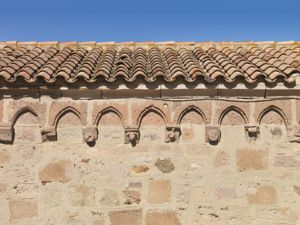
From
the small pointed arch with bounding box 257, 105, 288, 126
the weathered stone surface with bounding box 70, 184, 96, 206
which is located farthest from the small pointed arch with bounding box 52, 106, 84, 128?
the small pointed arch with bounding box 257, 105, 288, 126

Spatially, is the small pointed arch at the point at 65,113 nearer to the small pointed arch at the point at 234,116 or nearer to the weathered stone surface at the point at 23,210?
the weathered stone surface at the point at 23,210

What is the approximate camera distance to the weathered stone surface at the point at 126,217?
15.7ft

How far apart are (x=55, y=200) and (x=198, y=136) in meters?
1.87

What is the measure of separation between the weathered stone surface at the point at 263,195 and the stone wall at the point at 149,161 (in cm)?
1

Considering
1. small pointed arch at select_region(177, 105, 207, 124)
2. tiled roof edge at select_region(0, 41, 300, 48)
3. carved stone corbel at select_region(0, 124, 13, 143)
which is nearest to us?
carved stone corbel at select_region(0, 124, 13, 143)

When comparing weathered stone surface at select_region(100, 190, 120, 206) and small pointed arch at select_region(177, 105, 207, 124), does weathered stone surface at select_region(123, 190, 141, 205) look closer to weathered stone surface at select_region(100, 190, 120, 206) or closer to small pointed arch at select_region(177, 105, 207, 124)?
weathered stone surface at select_region(100, 190, 120, 206)

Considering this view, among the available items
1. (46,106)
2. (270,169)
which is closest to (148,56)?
(46,106)

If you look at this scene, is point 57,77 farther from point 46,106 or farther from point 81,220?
point 81,220

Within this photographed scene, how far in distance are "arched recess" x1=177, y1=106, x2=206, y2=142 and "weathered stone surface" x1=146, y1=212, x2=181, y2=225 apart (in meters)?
0.91

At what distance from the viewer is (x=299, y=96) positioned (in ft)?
16.0

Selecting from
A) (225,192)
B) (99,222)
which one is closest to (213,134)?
(225,192)

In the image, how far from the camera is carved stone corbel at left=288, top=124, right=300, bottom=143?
4863mm

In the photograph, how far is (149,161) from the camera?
4844 millimetres

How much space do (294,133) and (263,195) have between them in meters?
0.84
